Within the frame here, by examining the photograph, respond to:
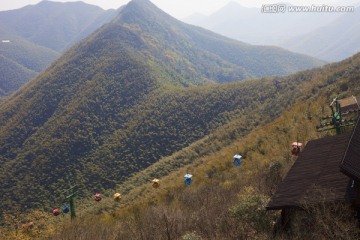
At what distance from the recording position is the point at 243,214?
1453 centimetres

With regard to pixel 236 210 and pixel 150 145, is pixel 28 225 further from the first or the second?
pixel 150 145

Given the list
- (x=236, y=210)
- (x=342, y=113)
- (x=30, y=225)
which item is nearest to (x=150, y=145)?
(x=30, y=225)

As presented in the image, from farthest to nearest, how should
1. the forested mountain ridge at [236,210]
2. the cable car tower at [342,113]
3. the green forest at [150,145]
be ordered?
the cable car tower at [342,113], the green forest at [150,145], the forested mountain ridge at [236,210]

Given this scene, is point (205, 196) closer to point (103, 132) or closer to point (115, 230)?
point (115, 230)

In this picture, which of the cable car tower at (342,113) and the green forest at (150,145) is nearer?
the green forest at (150,145)

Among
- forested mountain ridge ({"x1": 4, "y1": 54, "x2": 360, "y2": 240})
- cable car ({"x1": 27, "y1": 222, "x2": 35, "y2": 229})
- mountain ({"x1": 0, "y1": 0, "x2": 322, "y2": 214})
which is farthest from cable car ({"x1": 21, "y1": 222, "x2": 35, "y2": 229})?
mountain ({"x1": 0, "y1": 0, "x2": 322, "y2": 214})

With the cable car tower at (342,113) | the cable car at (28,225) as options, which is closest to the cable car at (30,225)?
the cable car at (28,225)

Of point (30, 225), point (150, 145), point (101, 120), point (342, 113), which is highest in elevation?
point (101, 120)

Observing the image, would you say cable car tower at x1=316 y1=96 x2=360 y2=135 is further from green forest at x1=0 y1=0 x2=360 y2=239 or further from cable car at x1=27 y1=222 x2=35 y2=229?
cable car at x1=27 y1=222 x2=35 y2=229

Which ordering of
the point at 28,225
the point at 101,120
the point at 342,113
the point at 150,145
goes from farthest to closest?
the point at 101,120 → the point at 150,145 → the point at 28,225 → the point at 342,113

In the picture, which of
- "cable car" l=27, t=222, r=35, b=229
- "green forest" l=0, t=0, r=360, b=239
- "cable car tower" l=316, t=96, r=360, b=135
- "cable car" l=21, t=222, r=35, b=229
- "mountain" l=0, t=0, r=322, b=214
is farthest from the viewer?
"mountain" l=0, t=0, r=322, b=214

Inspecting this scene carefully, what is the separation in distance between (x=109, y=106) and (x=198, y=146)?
55488 millimetres

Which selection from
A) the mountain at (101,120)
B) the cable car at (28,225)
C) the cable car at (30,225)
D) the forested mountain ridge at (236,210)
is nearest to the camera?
the forested mountain ridge at (236,210)

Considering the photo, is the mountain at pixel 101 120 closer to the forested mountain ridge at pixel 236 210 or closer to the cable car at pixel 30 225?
the forested mountain ridge at pixel 236 210
